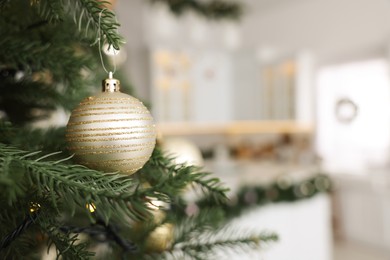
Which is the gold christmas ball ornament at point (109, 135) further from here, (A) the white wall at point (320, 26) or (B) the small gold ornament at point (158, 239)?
(A) the white wall at point (320, 26)

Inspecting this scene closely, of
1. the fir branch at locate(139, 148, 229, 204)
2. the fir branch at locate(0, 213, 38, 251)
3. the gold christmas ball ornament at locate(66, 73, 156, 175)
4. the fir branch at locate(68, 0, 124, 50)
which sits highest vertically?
the fir branch at locate(68, 0, 124, 50)

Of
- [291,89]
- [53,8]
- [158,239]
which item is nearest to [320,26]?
[291,89]

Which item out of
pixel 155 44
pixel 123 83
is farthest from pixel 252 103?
pixel 123 83

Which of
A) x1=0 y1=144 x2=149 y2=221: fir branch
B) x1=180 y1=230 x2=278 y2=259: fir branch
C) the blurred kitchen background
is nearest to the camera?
x1=0 y1=144 x2=149 y2=221: fir branch

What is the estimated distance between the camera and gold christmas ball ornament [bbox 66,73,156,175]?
32 centimetres

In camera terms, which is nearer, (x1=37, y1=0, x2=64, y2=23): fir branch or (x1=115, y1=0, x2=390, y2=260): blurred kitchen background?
(x1=37, y1=0, x2=64, y2=23): fir branch

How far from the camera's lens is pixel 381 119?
127 inches

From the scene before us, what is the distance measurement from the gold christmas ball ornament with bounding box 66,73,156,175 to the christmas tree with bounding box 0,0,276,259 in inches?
0.5

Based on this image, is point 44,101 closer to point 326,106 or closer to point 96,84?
point 96,84

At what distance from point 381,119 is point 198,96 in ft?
5.52

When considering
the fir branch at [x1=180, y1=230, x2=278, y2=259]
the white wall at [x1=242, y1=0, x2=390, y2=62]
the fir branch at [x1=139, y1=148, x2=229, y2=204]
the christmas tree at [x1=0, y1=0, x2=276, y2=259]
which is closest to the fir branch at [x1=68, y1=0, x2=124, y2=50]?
the christmas tree at [x1=0, y1=0, x2=276, y2=259]

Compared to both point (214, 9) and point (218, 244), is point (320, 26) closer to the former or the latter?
point (214, 9)

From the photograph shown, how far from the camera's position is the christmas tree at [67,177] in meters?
0.25

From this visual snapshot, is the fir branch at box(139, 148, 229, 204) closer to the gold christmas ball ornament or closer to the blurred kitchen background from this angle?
the gold christmas ball ornament
